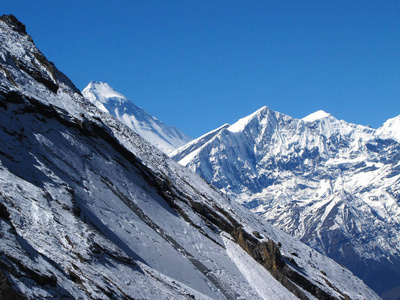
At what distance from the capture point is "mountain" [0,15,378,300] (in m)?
26.3

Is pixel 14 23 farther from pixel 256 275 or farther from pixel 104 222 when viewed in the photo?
pixel 256 275

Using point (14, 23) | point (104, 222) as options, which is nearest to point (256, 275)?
point (104, 222)

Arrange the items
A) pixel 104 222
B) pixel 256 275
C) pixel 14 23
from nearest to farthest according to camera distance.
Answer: pixel 104 222
pixel 256 275
pixel 14 23

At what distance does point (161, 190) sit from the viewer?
57.0 meters

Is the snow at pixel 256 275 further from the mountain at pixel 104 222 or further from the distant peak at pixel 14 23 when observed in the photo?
the distant peak at pixel 14 23

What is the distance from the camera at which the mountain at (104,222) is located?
1036 inches

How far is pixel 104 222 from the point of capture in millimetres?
39500

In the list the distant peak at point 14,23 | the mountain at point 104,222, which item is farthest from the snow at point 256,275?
the distant peak at point 14,23

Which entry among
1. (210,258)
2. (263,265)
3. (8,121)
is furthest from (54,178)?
(263,265)

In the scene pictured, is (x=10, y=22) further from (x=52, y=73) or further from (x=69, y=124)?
Answer: (x=69, y=124)

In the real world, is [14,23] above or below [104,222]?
above

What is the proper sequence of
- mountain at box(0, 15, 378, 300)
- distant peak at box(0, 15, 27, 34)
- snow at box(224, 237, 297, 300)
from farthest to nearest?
distant peak at box(0, 15, 27, 34) < snow at box(224, 237, 297, 300) < mountain at box(0, 15, 378, 300)

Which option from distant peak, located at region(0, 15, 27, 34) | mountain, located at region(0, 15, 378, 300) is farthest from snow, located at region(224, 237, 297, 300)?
distant peak, located at region(0, 15, 27, 34)

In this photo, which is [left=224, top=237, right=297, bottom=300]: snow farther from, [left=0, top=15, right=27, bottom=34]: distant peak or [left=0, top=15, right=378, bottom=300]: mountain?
[left=0, top=15, right=27, bottom=34]: distant peak
